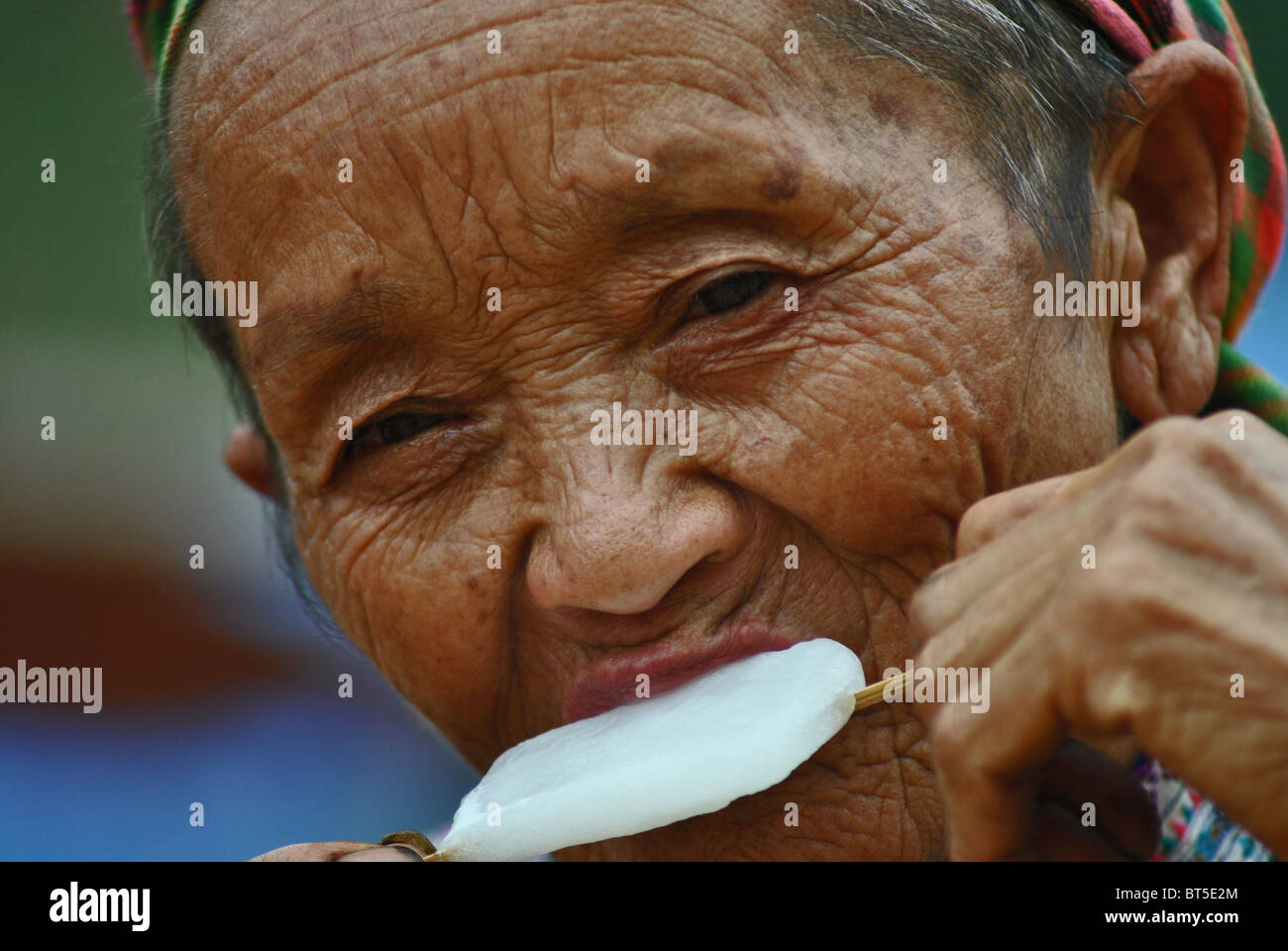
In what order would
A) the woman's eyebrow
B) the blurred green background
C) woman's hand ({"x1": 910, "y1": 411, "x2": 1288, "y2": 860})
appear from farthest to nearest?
the blurred green background
the woman's eyebrow
woman's hand ({"x1": 910, "y1": 411, "x2": 1288, "y2": 860})

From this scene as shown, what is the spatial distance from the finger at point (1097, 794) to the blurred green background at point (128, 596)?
3791 mm

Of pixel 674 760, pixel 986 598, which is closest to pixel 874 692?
pixel 674 760

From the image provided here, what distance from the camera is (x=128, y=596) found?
5.55m

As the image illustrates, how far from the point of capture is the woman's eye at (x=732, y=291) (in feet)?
6.14

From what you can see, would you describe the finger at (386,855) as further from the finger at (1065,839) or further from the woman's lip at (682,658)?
the finger at (1065,839)

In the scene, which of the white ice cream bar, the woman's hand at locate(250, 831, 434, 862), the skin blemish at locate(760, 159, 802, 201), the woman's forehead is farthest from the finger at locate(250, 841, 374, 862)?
the skin blemish at locate(760, 159, 802, 201)

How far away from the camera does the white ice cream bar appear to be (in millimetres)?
1578

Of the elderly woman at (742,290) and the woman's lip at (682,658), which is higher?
the elderly woman at (742,290)

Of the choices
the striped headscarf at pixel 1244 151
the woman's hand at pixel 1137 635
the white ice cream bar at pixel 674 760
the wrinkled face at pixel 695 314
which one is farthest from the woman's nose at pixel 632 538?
the striped headscarf at pixel 1244 151

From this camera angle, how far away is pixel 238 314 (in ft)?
7.04

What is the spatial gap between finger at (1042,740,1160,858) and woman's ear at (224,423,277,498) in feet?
5.72

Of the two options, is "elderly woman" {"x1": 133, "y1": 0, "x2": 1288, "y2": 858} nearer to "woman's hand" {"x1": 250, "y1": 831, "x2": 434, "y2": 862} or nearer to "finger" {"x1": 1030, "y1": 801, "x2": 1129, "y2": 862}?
"woman's hand" {"x1": 250, "y1": 831, "x2": 434, "y2": 862}

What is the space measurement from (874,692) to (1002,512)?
36 cm

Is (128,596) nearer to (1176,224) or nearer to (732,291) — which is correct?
(732,291)
